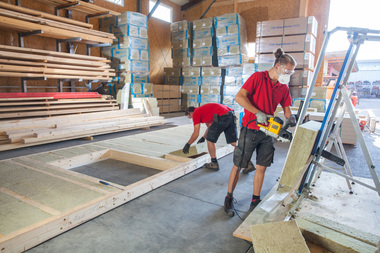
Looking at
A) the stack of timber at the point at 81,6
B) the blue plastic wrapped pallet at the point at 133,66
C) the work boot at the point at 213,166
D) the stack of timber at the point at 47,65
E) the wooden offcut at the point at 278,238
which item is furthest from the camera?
the blue plastic wrapped pallet at the point at 133,66

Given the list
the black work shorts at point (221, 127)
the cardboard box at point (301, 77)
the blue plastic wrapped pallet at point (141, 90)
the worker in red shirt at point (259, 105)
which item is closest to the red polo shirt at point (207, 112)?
the black work shorts at point (221, 127)

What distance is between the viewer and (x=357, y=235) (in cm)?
198

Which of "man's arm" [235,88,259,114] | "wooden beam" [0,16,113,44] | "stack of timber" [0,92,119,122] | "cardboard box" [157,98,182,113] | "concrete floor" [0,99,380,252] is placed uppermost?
"wooden beam" [0,16,113,44]

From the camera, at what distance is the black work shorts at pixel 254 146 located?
2.68 meters

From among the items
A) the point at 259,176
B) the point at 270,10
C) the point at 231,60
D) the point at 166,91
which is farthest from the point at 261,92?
the point at 270,10

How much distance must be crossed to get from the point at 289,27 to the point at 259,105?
7.69 metres

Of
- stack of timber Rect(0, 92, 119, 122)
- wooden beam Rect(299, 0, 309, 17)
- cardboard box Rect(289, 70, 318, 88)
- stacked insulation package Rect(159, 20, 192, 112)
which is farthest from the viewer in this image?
stacked insulation package Rect(159, 20, 192, 112)

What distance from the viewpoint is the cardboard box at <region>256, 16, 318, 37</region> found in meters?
8.78

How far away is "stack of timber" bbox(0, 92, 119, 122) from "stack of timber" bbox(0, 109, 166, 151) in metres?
0.39

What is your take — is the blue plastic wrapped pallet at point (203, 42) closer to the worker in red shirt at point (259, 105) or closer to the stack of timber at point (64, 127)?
the stack of timber at point (64, 127)

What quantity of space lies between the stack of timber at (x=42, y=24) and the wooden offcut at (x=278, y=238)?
23.4 ft

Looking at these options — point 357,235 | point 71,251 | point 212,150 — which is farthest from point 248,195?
point 71,251

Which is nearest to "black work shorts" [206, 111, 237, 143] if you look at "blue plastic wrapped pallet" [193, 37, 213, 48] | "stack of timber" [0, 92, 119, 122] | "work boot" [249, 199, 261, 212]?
"work boot" [249, 199, 261, 212]

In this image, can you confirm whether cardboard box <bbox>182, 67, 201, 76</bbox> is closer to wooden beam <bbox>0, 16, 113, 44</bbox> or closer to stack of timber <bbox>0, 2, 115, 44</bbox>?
wooden beam <bbox>0, 16, 113, 44</bbox>
